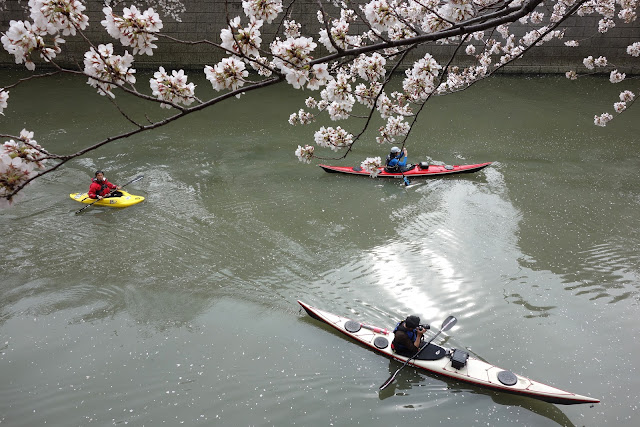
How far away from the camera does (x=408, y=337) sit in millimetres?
4645

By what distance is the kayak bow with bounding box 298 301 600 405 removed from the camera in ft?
13.7

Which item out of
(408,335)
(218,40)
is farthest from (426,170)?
(218,40)

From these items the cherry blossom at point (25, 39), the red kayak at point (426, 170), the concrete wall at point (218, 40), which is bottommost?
the cherry blossom at point (25, 39)

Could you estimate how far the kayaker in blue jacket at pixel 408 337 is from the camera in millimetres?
4625

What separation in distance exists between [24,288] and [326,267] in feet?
13.0

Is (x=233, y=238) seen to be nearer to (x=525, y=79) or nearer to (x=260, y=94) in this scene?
(x=260, y=94)

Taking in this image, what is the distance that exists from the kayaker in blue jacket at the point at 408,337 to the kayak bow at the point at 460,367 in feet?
0.27

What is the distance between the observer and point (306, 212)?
7480 millimetres

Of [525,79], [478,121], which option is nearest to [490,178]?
[478,121]

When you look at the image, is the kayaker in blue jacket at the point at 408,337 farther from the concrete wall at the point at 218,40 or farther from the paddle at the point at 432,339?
the concrete wall at the point at 218,40

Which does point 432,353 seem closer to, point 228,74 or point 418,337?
point 418,337

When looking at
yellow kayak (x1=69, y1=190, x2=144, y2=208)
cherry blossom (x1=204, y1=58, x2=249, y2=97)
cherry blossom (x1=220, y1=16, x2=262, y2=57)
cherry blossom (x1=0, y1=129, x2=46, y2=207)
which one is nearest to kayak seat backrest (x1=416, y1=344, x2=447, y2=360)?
cherry blossom (x1=204, y1=58, x2=249, y2=97)

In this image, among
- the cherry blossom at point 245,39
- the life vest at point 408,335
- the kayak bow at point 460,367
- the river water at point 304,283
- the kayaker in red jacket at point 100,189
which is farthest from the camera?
the kayaker in red jacket at point 100,189

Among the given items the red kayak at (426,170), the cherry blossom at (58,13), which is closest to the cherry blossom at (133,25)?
the cherry blossom at (58,13)
